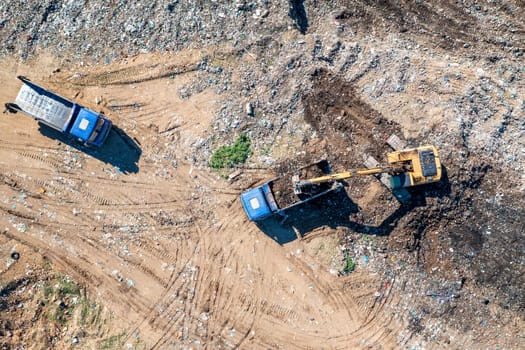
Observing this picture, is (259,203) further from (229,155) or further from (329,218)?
(329,218)

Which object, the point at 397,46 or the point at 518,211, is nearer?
the point at 518,211

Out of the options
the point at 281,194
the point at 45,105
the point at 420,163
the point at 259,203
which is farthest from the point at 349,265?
the point at 45,105

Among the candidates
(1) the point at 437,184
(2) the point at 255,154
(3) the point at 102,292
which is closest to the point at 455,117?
(1) the point at 437,184

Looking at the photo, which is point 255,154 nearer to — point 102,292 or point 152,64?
point 152,64

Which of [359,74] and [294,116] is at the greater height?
[359,74]

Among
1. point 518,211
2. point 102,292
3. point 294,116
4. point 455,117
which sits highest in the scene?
point 455,117

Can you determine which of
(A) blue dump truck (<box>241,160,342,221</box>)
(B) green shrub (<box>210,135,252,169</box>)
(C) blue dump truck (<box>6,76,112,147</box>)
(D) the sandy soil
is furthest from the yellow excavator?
(C) blue dump truck (<box>6,76,112,147</box>)

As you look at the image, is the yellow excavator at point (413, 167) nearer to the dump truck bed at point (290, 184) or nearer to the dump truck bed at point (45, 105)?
the dump truck bed at point (290, 184)
